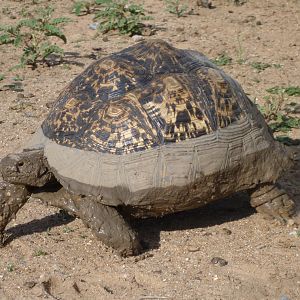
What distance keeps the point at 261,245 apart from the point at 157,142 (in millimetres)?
1249

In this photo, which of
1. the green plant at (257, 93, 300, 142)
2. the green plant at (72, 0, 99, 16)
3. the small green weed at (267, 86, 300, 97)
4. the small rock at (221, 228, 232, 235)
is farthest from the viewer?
the green plant at (72, 0, 99, 16)

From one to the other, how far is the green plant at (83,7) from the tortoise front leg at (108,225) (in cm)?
666

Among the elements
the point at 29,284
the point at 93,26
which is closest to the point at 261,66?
the point at 93,26

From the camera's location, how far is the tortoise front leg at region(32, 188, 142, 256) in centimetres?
502

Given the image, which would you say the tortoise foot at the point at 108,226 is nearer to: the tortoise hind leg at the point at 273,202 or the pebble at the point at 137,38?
the tortoise hind leg at the point at 273,202

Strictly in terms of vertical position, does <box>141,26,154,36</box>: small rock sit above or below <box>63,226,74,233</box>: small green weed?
below

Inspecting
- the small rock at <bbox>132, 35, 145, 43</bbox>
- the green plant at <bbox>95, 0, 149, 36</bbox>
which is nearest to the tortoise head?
the small rock at <bbox>132, 35, 145, 43</bbox>

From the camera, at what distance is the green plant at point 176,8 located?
11.3m

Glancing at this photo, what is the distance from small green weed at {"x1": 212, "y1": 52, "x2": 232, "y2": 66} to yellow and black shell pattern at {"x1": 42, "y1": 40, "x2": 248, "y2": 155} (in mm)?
3811

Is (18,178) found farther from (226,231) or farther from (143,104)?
(226,231)

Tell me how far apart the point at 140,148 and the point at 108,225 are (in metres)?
0.67

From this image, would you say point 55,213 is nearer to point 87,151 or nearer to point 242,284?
point 87,151

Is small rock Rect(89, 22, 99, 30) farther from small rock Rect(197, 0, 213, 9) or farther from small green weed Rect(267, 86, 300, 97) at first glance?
small green weed Rect(267, 86, 300, 97)

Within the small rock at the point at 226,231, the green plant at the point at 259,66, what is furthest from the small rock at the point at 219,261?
the green plant at the point at 259,66
